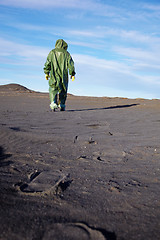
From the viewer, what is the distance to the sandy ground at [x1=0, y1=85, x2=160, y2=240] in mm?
1755

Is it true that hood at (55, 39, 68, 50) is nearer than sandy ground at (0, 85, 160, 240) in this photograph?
No

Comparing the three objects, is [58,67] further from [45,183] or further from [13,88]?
[13,88]

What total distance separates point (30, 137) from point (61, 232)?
3133 millimetres

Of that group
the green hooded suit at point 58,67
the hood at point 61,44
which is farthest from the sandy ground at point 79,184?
the hood at point 61,44

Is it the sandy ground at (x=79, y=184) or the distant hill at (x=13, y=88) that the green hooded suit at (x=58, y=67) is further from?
the distant hill at (x=13, y=88)

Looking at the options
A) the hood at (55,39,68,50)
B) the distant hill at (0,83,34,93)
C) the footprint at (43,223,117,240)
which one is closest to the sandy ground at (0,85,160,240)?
the footprint at (43,223,117,240)

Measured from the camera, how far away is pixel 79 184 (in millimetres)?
2631

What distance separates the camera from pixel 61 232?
5.51ft

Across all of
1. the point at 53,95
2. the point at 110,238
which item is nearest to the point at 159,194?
the point at 110,238

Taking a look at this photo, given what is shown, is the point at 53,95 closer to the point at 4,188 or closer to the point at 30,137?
the point at 30,137

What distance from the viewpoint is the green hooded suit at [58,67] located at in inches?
355

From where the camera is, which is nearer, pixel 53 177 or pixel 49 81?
pixel 53 177

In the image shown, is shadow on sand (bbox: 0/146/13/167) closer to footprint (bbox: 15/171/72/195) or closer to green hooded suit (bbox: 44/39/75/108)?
footprint (bbox: 15/171/72/195)

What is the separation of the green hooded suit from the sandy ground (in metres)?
4.21
